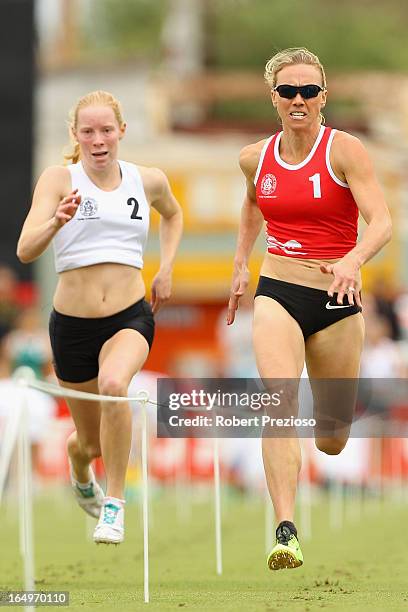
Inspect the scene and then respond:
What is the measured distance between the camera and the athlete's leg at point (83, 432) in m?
9.16

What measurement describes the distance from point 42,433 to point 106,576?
714cm

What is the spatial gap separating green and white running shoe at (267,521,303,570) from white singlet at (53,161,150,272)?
1868 millimetres

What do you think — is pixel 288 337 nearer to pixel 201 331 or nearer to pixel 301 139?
pixel 301 139

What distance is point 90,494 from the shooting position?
9.77 meters

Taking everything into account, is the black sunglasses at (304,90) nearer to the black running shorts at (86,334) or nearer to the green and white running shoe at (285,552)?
the black running shorts at (86,334)

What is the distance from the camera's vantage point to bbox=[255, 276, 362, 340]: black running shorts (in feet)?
27.4

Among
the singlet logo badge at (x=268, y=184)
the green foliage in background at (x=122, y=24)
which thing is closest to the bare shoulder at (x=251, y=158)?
the singlet logo badge at (x=268, y=184)

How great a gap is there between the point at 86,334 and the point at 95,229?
0.58m

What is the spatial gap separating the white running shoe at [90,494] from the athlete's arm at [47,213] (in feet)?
5.92

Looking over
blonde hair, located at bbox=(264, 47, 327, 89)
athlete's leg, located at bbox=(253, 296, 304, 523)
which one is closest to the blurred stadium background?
blonde hair, located at bbox=(264, 47, 327, 89)

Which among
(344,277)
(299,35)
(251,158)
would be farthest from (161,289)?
(299,35)

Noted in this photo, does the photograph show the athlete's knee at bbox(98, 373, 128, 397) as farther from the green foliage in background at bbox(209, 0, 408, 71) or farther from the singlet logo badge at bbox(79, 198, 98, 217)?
the green foliage in background at bbox(209, 0, 408, 71)

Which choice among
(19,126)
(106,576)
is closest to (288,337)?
(106,576)

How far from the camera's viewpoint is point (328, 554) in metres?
10.9
